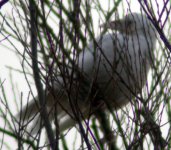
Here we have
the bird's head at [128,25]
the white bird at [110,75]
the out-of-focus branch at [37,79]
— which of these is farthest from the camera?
the bird's head at [128,25]

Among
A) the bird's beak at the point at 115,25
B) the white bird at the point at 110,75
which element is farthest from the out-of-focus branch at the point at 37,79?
the bird's beak at the point at 115,25

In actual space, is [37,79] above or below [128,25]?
below

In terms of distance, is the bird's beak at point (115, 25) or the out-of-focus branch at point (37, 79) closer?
the out-of-focus branch at point (37, 79)

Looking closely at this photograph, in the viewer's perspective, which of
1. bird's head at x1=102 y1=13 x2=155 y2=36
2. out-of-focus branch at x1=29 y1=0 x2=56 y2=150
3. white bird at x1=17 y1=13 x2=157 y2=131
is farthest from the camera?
bird's head at x1=102 y1=13 x2=155 y2=36

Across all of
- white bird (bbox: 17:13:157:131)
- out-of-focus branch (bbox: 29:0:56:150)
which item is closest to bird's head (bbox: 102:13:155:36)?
white bird (bbox: 17:13:157:131)

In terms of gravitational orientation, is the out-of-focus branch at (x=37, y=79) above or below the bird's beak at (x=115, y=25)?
below

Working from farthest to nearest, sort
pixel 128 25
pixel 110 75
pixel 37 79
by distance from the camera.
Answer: pixel 128 25 < pixel 110 75 < pixel 37 79

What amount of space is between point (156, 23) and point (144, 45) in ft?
5.28

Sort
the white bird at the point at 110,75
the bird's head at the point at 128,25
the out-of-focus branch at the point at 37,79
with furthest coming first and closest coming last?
the bird's head at the point at 128,25 → the white bird at the point at 110,75 → the out-of-focus branch at the point at 37,79

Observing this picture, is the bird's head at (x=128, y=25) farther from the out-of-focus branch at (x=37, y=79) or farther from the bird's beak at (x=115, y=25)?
the out-of-focus branch at (x=37, y=79)

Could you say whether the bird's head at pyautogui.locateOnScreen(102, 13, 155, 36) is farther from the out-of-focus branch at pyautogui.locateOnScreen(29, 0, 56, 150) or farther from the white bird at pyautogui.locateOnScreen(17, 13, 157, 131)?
the out-of-focus branch at pyautogui.locateOnScreen(29, 0, 56, 150)

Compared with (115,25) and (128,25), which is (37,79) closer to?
(115,25)

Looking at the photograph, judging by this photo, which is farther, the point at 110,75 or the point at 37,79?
the point at 110,75

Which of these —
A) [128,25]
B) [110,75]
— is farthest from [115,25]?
[128,25]
